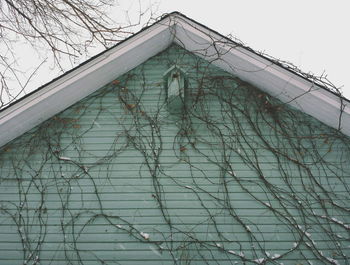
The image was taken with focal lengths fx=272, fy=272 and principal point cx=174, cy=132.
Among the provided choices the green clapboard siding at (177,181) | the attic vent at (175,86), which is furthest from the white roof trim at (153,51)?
the attic vent at (175,86)

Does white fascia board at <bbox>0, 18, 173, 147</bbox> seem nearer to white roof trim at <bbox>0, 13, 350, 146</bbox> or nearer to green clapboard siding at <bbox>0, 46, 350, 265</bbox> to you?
white roof trim at <bbox>0, 13, 350, 146</bbox>

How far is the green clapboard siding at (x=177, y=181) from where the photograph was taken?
3.77 metres

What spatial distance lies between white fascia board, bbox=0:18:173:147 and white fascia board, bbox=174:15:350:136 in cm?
44

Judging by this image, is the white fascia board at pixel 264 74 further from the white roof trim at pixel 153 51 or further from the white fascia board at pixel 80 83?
the white fascia board at pixel 80 83

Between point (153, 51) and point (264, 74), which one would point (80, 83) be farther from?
point (264, 74)

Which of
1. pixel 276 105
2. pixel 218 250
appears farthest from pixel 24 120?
pixel 276 105

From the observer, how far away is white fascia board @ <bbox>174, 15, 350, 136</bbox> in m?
4.06

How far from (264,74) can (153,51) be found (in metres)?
1.93

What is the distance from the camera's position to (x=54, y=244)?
150 inches

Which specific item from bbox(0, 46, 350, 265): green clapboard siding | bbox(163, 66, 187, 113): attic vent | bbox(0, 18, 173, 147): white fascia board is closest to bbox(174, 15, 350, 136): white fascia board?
bbox(0, 46, 350, 265): green clapboard siding

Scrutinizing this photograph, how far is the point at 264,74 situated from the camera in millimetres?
4309

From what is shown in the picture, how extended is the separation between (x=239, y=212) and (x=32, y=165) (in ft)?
10.6

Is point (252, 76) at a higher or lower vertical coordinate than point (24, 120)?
higher

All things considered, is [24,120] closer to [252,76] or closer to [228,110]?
[228,110]
